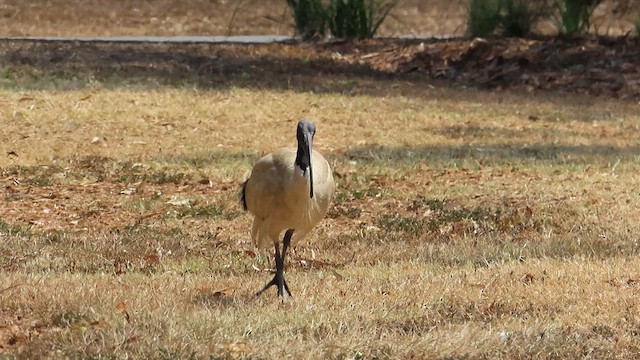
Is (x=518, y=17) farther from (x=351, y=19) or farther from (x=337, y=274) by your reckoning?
(x=337, y=274)

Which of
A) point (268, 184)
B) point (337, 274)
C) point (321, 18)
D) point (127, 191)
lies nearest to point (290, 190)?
point (268, 184)

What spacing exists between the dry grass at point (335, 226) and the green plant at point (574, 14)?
15.5 ft

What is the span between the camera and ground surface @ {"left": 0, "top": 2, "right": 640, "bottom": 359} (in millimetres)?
6355

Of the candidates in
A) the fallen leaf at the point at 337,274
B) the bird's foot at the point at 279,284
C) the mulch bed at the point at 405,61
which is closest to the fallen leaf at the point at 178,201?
the fallen leaf at the point at 337,274

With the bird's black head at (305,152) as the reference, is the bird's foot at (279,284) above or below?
below

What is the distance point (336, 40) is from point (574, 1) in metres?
4.20

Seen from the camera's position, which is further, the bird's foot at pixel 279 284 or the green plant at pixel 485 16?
the green plant at pixel 485 16

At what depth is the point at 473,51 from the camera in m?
21.5

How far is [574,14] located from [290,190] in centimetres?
1666

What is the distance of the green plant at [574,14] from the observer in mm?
22859

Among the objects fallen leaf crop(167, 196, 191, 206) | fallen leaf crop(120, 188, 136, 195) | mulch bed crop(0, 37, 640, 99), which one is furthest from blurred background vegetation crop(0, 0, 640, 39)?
fallen leaf crop(167, 196, 191, 206)

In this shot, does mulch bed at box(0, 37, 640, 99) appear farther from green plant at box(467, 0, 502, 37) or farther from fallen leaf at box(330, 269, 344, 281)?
fallen leaf at box(330, 269, 344, 281)

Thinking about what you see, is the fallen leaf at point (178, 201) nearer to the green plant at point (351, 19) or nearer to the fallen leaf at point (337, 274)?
the fallen leaf at point (337, 274)

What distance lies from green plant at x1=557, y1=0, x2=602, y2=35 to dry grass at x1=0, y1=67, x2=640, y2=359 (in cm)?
471
